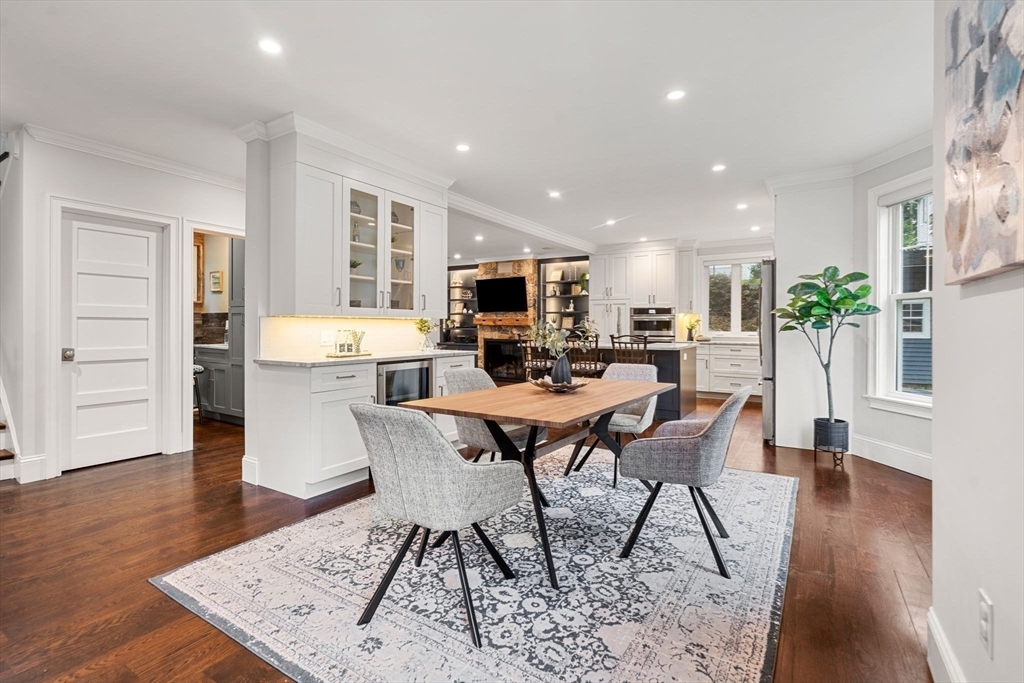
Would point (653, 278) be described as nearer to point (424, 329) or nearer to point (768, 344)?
point (768, 344)

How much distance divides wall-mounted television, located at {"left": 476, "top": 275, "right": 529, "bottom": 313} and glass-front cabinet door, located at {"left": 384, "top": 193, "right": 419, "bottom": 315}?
5506 mm

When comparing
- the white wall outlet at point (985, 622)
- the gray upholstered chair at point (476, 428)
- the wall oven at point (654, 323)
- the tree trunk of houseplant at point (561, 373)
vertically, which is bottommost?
the white wall outlet at point (985, 622)

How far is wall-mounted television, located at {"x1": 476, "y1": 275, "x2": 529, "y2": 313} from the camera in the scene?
9906mm

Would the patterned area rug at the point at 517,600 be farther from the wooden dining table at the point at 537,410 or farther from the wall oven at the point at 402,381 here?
the wall oven at the point at 402,381

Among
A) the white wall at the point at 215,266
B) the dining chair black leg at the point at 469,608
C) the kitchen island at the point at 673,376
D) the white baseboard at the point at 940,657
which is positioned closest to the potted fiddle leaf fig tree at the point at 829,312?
the kitchen island at the point at 673,376

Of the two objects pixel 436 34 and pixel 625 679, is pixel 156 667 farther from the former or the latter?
pixel 436 34

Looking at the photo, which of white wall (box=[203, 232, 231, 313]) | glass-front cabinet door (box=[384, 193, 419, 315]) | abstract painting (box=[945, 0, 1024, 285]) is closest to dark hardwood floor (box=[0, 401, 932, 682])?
abstract painting (box=[945, 0, 1024, 285])

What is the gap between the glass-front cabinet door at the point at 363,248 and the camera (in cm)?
386

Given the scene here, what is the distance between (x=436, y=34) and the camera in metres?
2.46

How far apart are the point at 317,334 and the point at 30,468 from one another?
2.25 m

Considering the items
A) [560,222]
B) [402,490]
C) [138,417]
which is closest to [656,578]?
[402,490]

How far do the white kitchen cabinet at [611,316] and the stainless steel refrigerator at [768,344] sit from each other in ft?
11.7

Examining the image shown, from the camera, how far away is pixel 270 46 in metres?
2.55

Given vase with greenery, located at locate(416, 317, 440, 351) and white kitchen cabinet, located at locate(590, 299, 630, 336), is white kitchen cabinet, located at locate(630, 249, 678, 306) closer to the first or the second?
white kitchen cabinet, located at locate(590, 299, 630, 336)
